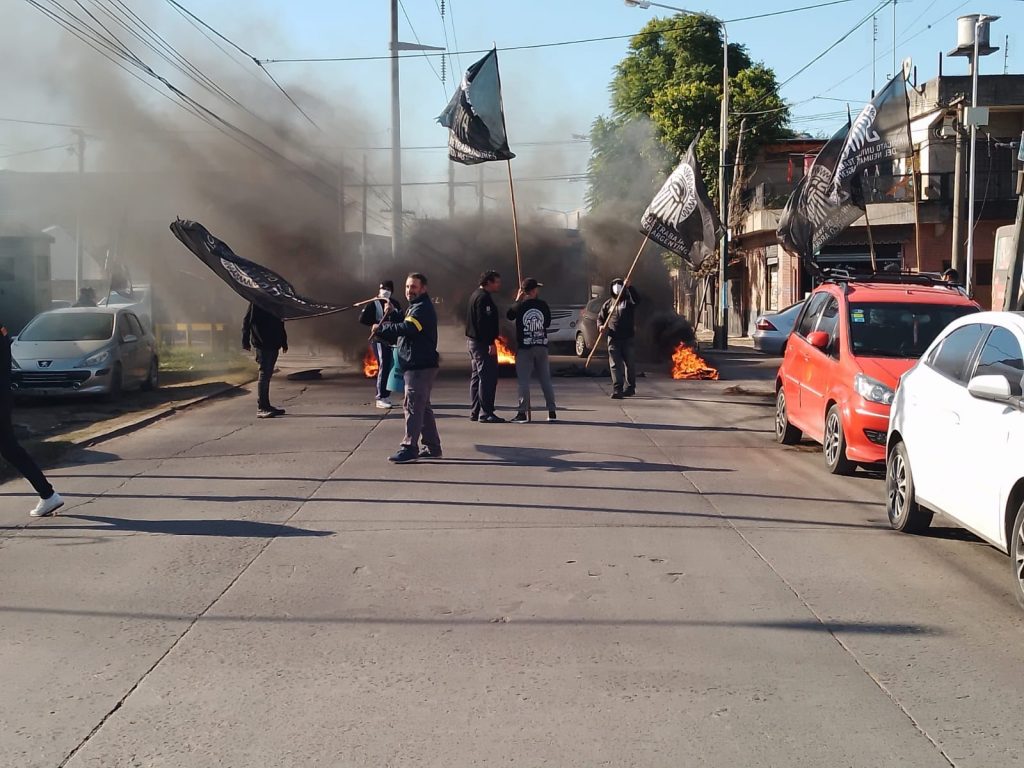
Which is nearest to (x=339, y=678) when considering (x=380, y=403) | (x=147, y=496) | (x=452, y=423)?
(x=147, y=496)

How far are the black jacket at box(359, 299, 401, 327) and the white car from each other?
221 inches

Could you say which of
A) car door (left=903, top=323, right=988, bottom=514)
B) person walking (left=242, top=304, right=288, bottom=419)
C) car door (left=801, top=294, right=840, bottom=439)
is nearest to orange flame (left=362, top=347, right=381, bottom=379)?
person walking (left=242, top=304, right=288, bottom=419)

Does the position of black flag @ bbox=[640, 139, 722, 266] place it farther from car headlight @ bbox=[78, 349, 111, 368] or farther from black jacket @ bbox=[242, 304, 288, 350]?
car headlight @ bbox=[78, 349, 111, 368]

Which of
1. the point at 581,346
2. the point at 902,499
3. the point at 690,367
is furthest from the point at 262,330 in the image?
the point at 581,346

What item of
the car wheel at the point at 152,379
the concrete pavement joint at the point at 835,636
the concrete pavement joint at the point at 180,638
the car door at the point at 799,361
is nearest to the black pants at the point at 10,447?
the concrete pavement joint at the point at 180,638

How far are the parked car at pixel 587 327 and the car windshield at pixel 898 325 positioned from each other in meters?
12.7

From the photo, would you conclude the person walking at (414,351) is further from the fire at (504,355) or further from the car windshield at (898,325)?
the fire at (504,355)

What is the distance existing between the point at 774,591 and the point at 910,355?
193 inches

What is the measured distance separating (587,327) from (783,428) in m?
12.4

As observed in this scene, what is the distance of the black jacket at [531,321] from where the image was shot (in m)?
13.5

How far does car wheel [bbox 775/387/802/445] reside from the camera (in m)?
12.1

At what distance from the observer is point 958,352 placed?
279 inches

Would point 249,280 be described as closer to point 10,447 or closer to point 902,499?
point 10,447

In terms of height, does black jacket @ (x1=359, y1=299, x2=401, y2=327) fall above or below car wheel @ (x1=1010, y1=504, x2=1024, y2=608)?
above
